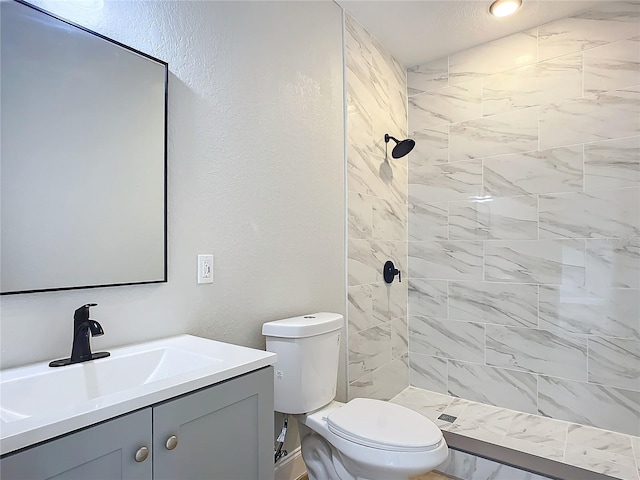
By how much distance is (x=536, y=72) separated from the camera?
250 cm

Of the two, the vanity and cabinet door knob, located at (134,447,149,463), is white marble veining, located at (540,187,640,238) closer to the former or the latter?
the vanity

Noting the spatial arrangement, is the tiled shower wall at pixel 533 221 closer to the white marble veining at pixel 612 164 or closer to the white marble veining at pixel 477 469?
the white marble veining at pixel 612 164

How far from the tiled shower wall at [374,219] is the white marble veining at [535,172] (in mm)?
640

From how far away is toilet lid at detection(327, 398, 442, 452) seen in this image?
54.7 inches

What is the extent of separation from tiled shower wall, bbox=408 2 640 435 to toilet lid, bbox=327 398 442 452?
4.20 feet

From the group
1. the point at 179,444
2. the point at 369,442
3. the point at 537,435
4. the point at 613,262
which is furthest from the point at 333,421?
the point at 613,262

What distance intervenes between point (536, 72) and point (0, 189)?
282 cm

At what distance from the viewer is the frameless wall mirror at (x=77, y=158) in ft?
3.41

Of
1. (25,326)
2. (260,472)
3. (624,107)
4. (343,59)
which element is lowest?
(260,472)

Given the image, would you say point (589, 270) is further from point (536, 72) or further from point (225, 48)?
point (225, 48)

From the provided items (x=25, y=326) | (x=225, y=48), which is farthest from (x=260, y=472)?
(x=225, y=48)

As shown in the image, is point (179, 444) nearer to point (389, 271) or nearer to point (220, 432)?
point (220, 432)

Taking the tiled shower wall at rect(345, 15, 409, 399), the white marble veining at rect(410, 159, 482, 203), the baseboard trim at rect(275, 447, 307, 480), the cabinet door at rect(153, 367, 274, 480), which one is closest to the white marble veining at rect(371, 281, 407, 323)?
the tiled shower wall at rect(345, 15, 409, 399)

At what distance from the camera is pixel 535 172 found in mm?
2477
